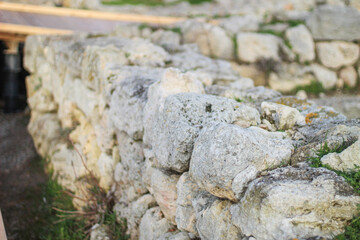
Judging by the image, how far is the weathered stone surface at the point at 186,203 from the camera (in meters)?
2.13

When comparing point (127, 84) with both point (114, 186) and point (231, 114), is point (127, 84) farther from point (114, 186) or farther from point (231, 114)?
point (231, 114)

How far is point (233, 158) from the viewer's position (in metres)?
1.73

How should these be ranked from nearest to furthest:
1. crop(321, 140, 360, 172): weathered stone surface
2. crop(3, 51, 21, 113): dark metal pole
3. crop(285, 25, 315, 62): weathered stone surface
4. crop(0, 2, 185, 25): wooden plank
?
crop(321, 140, 360, 172): weathered stone surface
crop(285, 25, 315, 62): weathered stone surface
crop(0, 2, 185, 25): wooden plank
crop(3, 51, 21, 113): dark metal pole

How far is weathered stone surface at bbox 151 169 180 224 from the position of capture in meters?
2.37

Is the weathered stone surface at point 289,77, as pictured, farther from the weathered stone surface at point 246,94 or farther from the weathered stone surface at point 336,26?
the weathered stone surface at point 246,94

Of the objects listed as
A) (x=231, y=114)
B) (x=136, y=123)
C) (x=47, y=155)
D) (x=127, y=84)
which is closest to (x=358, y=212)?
(x=231, y=114)

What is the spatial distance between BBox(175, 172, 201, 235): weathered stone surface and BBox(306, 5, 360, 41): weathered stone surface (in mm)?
5310

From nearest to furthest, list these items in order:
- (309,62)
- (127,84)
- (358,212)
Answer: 1. (358,212)
2. (127,84)
3. (309,62)

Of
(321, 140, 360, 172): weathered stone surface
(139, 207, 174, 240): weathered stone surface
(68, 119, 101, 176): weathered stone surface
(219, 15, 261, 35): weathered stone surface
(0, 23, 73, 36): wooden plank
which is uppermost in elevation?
→ (219, 15, 261, 35): weathered stone surface

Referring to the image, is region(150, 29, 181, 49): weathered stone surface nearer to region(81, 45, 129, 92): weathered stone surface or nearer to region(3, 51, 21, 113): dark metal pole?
region(81, 45, 129, 92): weathered stone surface

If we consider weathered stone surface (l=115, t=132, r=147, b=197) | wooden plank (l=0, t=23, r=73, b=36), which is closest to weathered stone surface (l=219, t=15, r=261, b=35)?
wooden plank (l=0, t=23, r=73, b=36)

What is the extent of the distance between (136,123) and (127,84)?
0.49 metres

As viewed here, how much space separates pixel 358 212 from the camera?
1482 millimetres

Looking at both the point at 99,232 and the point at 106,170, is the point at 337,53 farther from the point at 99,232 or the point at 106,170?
the point at 99,232
